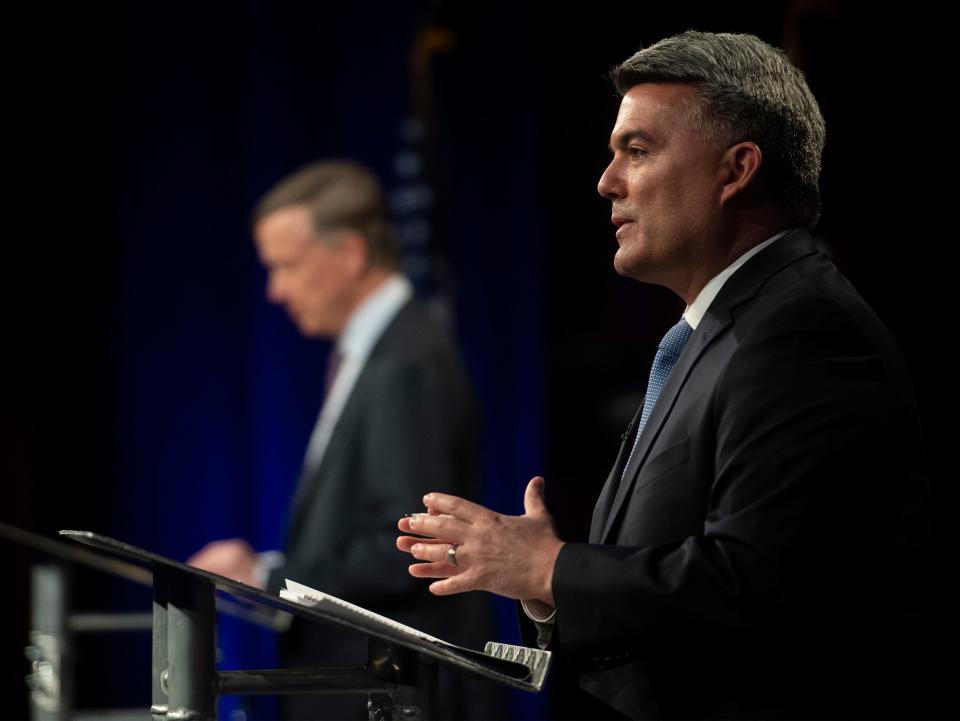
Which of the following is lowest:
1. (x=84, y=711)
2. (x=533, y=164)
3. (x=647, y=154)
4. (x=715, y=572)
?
(x=84, y=711)

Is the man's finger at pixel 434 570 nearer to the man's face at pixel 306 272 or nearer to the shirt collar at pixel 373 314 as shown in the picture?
the shirt collar at pixel 373 314

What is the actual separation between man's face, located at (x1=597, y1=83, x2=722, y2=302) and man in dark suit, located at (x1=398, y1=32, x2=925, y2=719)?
6 cm

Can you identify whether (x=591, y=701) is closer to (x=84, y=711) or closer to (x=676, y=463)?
(x=676, y=463)

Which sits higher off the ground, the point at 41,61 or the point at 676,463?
the point at 41,61

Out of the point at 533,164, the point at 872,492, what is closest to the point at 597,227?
the point at 533,164

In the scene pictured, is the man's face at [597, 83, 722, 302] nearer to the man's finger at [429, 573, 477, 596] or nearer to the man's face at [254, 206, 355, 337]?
the man's finger at [429, 573, 477, 596]

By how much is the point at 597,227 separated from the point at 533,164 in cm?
30

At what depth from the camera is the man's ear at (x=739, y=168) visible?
1.39m

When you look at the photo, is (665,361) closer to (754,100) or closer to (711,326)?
(711,326)

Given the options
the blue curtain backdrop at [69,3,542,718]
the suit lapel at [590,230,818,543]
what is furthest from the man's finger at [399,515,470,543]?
the blue curtain backdrop at [69,3,542,718]

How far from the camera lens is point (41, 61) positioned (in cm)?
429

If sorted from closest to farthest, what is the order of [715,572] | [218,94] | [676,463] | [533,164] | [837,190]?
[715,572]
[676,463]
[837,190]
[533,164]
[218,94]

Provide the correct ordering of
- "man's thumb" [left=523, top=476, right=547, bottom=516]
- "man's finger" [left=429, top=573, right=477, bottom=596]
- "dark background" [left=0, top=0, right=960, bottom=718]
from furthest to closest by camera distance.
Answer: "dark background" [left=0, top=0, right=960, bottom=718]
"man's thumb" [left=523, top=476, right=547, bottom=516]
"man's finger" [left=429, top=573, right=477, bottom=596]

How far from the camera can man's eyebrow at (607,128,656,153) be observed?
1421 millimetres
